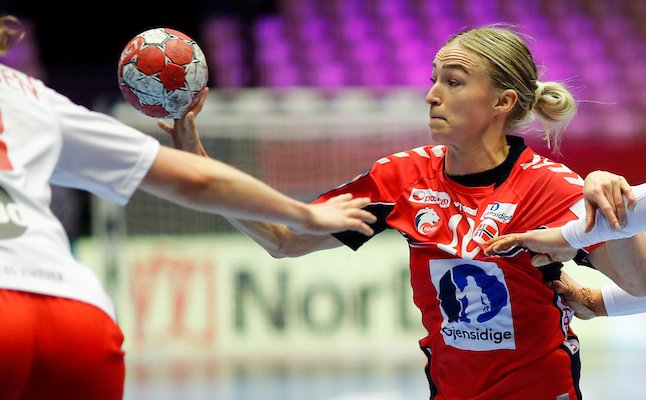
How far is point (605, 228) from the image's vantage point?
9.04 feet

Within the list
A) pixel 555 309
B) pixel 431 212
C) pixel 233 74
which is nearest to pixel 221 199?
pixel 431 212

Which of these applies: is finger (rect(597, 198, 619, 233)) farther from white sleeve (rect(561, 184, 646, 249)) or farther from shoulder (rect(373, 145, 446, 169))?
shoulder (rect(373, 145, 446, 169))

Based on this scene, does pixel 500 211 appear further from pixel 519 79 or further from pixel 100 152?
pixel 100 152

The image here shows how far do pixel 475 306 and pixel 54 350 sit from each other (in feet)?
4.82

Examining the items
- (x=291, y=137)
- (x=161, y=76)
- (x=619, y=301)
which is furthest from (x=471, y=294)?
(x=291, y=137)

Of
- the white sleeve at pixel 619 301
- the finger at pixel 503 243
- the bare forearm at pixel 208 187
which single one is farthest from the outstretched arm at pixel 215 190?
the white sleeve at pixel 619 301

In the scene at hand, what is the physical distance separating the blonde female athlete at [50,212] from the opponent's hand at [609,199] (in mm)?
928

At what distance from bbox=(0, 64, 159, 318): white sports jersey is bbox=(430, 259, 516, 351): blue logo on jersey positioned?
1.19m

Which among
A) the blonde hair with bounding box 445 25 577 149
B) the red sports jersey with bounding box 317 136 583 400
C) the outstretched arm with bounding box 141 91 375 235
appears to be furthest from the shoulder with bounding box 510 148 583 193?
the outstretched arm with bounding box 141 91 375 235

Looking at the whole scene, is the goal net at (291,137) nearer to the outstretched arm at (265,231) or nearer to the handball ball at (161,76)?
the handball ball at (161,76)

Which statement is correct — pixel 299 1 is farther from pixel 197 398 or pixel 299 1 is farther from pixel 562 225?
pixel 562 225

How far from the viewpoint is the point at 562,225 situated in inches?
118

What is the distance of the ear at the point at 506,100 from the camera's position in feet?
10.8

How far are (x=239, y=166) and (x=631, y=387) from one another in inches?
179
